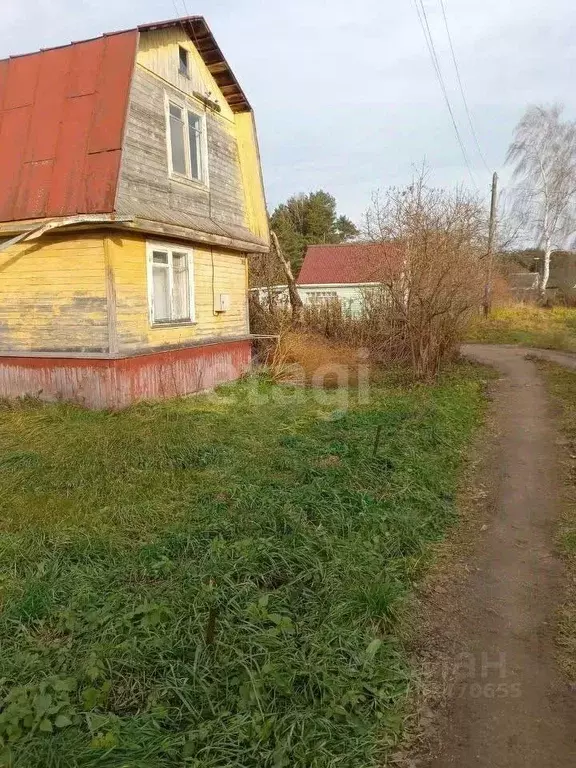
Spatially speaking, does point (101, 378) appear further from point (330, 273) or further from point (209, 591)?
point (330, 273)

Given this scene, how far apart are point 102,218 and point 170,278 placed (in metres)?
2.23

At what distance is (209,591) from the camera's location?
12.0 ft

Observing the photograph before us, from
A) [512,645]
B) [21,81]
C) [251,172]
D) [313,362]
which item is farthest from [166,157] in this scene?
[512,645]

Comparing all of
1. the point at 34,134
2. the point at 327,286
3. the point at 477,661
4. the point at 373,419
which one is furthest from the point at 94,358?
the point at 327,286

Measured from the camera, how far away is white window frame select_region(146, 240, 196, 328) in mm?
9492

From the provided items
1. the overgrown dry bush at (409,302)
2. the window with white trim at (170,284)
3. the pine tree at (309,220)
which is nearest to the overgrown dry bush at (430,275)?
the overgrown dry bush at (409,302)

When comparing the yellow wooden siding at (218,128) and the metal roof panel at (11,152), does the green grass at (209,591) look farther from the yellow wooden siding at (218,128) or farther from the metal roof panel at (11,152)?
the yellow wooden siding at (218,128)

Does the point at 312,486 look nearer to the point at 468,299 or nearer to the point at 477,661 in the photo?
the point at 477,661

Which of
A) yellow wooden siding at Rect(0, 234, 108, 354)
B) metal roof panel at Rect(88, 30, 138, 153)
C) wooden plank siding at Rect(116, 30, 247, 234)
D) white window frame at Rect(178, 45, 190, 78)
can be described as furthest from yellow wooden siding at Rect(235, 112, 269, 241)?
yellow wooden siding at Rect(0, 234, 108, 354)

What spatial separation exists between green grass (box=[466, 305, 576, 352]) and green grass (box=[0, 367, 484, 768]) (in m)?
13.4

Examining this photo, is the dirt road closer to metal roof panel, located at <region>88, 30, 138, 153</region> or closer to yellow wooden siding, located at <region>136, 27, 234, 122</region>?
metal roof panel, located at <region>88, 30, 138, 153</region>

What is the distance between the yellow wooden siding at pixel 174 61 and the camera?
9406mm

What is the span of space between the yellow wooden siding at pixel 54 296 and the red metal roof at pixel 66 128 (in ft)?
2.06

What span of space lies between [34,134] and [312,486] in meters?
7.68
